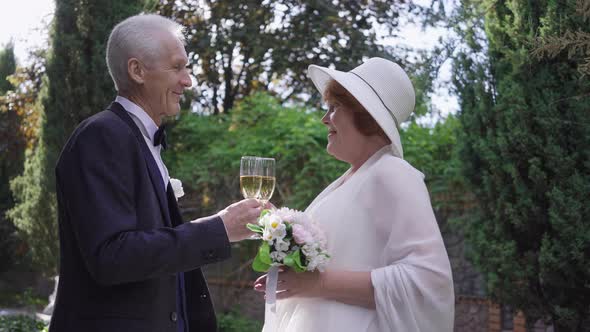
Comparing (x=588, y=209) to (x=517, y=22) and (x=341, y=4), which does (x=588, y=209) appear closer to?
(x=517, y=22)

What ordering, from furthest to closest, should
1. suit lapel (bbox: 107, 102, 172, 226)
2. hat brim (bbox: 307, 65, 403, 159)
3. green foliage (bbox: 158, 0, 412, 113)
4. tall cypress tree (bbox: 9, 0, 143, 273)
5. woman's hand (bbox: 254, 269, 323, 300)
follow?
green foliage (bbox: 158, 0, 412, 113) < tall cypress tree (bbox: 9, 0, 143, 273) < hat brim (bbox: 307, 65, 403, 159) < woman's hand (bbox: 254, 269, 323, 300) < suit lapel (bbox: 107, 102, 172, 226)

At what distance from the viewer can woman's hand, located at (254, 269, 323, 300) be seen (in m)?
2.75

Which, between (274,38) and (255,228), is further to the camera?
(274,38)

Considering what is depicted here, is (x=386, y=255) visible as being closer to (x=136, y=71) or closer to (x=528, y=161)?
(x=136, y=71)

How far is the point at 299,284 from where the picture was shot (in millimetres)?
2750

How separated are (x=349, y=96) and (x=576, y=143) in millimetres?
3351

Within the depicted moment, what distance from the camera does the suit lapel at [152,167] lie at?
252 centimetres

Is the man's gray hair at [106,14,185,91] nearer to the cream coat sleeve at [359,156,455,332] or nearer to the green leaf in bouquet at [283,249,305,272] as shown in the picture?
the green leaf in bouquet at [283,249,305,272]

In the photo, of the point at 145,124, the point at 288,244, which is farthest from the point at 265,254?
the point at 145,124

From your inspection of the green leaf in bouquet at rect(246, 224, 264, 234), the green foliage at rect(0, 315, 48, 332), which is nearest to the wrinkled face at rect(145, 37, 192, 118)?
the green leaf in bouquet at rect(246, 224, 264, 234)

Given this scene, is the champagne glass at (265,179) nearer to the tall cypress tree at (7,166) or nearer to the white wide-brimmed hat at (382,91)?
the white wide-brimmed hat at (382,91)

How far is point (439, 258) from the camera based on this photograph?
2.71m

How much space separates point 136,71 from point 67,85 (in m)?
7.75

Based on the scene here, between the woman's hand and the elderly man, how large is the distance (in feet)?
0.81
